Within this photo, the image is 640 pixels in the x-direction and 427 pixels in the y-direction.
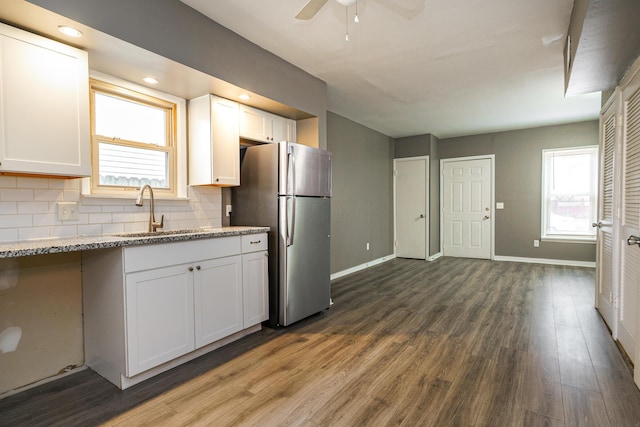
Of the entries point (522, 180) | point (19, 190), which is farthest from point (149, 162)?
point (522, 180)

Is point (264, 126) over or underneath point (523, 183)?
over

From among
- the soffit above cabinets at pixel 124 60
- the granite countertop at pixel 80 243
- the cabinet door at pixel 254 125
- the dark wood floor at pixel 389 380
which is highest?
the soffit above cabinets at pixel 124 60

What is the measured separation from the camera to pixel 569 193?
5.93 m

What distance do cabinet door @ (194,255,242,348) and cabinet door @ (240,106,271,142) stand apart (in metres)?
1.23

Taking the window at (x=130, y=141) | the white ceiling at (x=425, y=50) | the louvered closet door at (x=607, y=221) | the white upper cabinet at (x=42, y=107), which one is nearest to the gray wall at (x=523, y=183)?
the white ceiling at (x=425, y=50)

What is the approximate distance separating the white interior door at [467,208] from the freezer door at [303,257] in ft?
14.6

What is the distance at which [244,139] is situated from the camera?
11.0 ft

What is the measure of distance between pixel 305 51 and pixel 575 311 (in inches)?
147

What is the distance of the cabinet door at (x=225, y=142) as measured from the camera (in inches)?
114

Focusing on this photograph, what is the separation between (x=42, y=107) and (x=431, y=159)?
609cm

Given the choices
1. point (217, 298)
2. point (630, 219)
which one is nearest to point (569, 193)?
point (630, 219)

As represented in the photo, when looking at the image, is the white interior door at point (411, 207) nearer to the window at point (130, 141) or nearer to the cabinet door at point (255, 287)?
the cabinet door at point (255, 287)

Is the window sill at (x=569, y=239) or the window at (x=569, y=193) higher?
the window at (x=569, y=193)

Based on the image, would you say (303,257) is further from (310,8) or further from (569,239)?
(569,239)
